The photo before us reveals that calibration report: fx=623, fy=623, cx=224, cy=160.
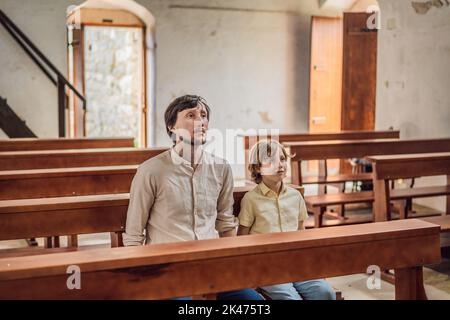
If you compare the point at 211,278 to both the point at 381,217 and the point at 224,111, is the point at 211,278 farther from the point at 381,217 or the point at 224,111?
the point at 224,111

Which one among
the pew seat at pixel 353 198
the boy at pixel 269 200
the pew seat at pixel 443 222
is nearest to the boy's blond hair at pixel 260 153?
the boy at pixel 269 200

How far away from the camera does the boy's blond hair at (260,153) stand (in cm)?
306

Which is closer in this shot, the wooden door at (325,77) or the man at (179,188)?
the man at (179,188)

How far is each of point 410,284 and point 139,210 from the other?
3.78 ft

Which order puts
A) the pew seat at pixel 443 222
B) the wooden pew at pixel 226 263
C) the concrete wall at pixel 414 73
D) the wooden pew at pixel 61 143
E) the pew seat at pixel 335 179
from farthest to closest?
1. the concrete wall at pixel 414 73
2. the pew seat at pixel 335 179
3. the wooden pew at pixel 61 143
4. the pew seat at pixel 443 222
5. the wooden pew at pixel 226 263

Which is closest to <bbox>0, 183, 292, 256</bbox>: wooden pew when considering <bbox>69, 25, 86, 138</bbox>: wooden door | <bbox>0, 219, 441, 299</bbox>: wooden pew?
<bbox>0, 219, 441, 299</bbox>: wooden pew

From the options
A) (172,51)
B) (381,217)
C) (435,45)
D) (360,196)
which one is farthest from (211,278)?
(172,51)

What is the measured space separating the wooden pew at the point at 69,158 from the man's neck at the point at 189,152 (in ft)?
6.72

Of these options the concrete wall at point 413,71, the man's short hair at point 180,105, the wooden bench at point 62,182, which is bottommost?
Result: the wooden bench at point 62,182

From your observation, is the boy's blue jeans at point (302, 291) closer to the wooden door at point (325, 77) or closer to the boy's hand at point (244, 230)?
the boy's hand at point (244, 230)

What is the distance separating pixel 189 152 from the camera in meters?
2.77

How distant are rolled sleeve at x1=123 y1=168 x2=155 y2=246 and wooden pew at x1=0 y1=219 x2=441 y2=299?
2.64 feet

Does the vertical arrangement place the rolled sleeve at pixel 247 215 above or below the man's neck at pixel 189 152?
below

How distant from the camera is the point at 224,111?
9.41m
